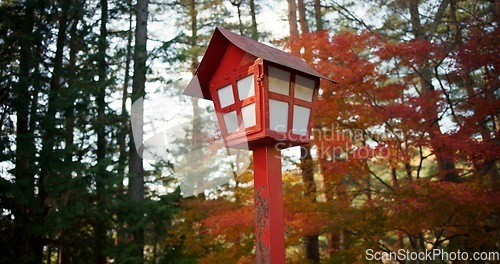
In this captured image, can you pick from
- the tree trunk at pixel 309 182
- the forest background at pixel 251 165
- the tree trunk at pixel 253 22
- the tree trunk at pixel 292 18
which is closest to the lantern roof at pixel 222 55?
the forest background at pixel 251 165

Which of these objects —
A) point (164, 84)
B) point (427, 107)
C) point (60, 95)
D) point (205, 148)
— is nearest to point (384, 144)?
point (427, 107)

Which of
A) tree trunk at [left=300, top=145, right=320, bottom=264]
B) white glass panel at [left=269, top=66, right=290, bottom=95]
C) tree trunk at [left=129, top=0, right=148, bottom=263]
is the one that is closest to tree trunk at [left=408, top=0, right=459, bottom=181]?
tree trunk at [left=300, top=145, right=320, bottom=264]

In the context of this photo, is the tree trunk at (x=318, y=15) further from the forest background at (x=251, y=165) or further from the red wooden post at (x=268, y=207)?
the red wooden post at (x=268, y=207)

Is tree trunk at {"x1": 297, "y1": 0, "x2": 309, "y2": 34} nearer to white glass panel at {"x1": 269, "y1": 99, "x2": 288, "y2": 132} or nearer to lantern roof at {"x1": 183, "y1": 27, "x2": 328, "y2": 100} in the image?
lantern roof at {"x1": 183, "y1": 27, "x2": 328, "y2": 100}

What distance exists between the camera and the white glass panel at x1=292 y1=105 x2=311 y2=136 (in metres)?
2.71

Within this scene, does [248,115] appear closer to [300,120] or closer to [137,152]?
[300,120]

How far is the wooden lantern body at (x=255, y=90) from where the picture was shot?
2527mm

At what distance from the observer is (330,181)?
7.39 meters

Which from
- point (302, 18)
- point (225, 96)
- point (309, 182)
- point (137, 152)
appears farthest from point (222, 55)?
point (302, 18)

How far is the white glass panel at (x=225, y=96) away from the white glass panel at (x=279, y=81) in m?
0.32

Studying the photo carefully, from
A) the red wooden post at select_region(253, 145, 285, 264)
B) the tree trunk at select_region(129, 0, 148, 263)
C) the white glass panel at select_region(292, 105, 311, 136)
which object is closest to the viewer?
the red wooden post at select_region(253, 145, 285, 264)

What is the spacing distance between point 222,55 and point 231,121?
1.56 feet

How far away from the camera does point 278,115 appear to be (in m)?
2.60

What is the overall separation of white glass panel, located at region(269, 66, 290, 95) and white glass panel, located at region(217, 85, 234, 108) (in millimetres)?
324
